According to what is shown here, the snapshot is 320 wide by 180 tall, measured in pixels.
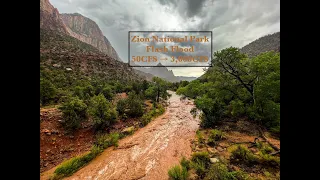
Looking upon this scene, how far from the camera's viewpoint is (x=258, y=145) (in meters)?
5.25

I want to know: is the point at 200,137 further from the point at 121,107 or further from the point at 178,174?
the point at 121,107

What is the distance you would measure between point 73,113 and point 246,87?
363 inches

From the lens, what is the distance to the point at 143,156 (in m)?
5.40

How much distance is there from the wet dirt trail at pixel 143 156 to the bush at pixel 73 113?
2.33 meters

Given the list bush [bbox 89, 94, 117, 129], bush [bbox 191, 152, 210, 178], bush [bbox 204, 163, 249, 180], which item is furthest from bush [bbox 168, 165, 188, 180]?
bush [bbox 89, 94, 117, 129]

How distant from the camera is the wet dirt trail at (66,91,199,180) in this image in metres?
4.36

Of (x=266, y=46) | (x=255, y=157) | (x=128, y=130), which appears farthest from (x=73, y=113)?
(x=266, y=46)

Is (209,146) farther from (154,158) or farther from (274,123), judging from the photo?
(274,123)

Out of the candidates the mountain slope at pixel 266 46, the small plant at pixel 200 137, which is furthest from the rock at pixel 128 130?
the mountain slope at pixel 266 46

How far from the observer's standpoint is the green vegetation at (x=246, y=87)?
6.01 metres

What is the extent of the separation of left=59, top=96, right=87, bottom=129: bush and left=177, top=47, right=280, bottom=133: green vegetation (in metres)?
6.80

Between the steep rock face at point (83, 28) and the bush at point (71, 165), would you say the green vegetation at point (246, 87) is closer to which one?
the bush at point (71, 165)

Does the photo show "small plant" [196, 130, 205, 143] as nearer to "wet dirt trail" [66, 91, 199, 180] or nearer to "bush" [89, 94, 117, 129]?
"wet dirt trail" [66, 91, 199, 180]
